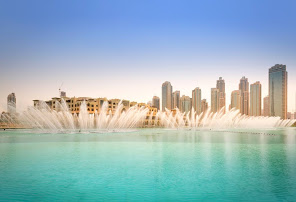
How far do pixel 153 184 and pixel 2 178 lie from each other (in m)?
9.98

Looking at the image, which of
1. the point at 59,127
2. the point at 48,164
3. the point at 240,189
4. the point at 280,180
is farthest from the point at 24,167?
the point at 59,127

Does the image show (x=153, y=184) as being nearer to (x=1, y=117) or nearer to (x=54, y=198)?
(x=54, y=198)

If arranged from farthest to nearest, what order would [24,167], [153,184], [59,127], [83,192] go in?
[59,127] < [24,167] < [153,184] < [83,192]

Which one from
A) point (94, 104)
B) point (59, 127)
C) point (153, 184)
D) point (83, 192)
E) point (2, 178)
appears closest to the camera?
point (83, 192)

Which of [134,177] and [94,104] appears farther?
[94,104]

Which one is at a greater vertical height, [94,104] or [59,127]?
[94,104]

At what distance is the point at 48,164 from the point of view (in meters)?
21.2

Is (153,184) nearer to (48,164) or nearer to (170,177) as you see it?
(170,177)

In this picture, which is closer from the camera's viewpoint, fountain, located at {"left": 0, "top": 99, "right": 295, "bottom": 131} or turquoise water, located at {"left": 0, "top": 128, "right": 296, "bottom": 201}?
turquoise water, located at {"left": 0, "top": 128, "right": 296, "bottom": 201}

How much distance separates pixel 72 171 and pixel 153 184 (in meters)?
6.81

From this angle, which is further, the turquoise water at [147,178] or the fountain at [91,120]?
the fountain at [91,120]

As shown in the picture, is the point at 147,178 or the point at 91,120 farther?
the point at 91,120

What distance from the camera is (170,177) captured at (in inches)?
671

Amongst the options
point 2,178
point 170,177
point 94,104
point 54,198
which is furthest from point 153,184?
point 94,104
